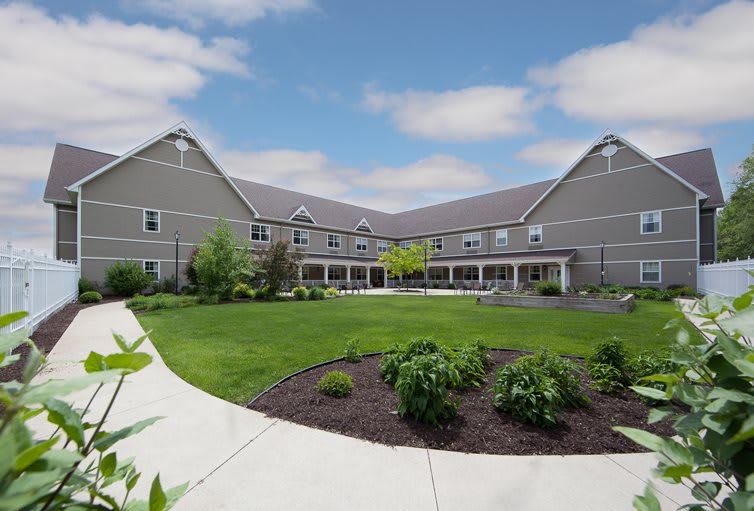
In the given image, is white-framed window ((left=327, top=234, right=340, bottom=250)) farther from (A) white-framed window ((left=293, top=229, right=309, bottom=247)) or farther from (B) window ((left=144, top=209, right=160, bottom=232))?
(B) window ((left=144, top=209, right=160, bottom=232))

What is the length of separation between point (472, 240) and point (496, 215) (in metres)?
3.69

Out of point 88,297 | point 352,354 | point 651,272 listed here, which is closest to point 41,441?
point 352,354

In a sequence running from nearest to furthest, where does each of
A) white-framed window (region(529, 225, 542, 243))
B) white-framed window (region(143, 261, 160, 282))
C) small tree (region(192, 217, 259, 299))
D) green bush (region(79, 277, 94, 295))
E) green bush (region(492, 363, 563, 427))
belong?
green bush (region(492, 363, 563, 427))
small tree (region(192, 217, 259, 299))
green bush (region(79, 277, 94, 295))
white-framed window (region(143, 261, 160, 282))
white-framed window (region(529, 225, 542, 243))

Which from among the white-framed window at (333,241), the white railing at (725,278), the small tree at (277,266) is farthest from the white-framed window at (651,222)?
the white-framed window at (333,241)

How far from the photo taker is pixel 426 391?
4148 mm

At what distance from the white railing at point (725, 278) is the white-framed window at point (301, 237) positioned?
3057 cm

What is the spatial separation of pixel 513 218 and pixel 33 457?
123ft

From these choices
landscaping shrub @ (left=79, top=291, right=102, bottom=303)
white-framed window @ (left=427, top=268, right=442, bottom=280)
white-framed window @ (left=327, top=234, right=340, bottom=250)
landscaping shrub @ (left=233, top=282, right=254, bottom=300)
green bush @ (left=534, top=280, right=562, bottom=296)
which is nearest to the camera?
landscaping shrub @ (left=79, top=291, right=102, bottom=303)

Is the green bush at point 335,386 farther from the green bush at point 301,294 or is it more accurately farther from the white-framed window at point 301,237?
the white-framed window at point 301,237

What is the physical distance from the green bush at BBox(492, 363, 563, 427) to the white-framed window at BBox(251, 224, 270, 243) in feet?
98.4

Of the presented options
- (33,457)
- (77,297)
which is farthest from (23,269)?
(77,297)

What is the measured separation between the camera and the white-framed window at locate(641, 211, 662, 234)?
25875 mm

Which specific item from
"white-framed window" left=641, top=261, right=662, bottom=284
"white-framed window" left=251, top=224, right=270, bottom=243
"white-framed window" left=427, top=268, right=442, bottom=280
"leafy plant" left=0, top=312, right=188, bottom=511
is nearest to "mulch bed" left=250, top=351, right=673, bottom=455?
"leafy plant" left=0, top=312, right=188, bottom=511

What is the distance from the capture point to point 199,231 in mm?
27672
